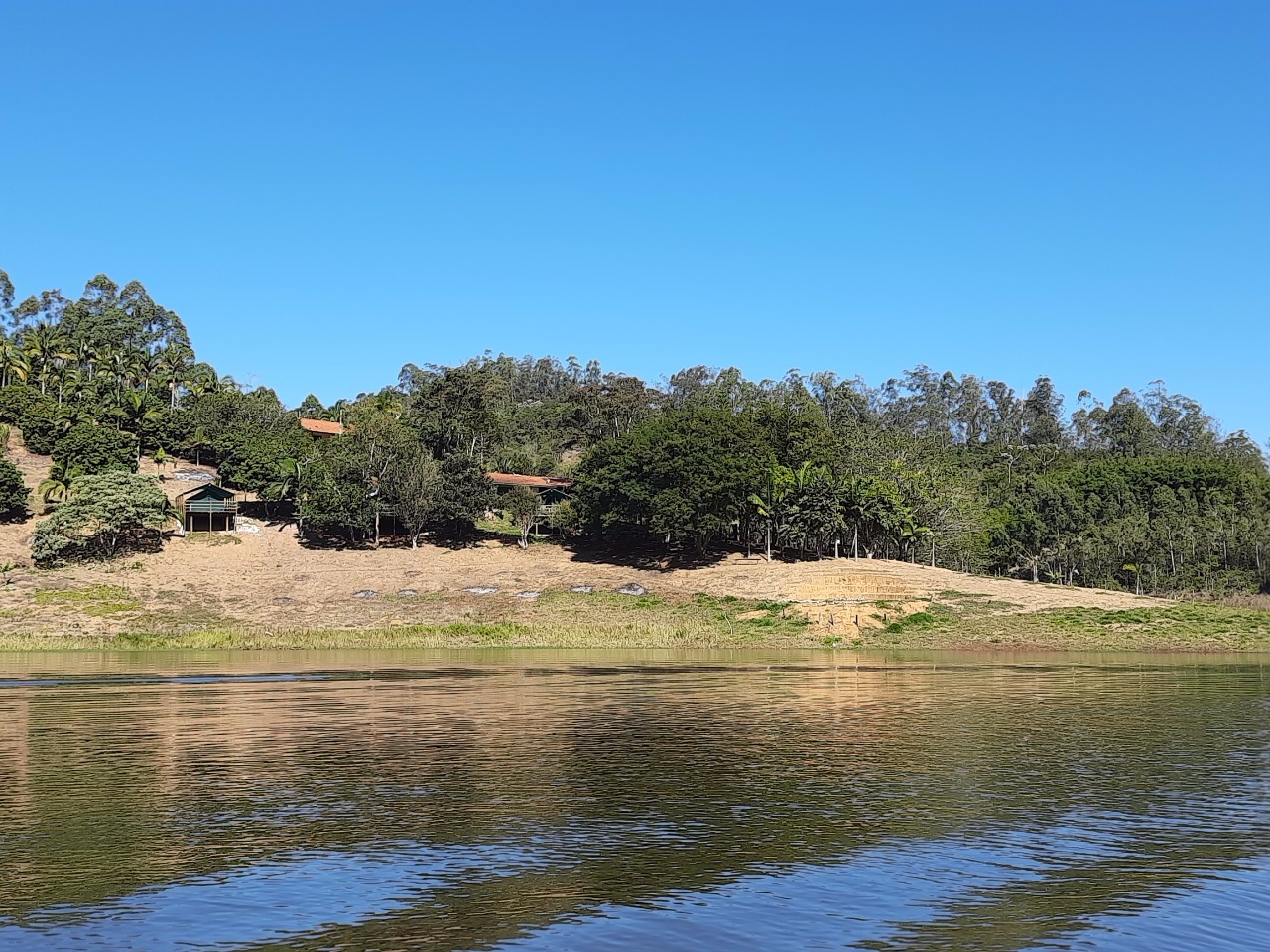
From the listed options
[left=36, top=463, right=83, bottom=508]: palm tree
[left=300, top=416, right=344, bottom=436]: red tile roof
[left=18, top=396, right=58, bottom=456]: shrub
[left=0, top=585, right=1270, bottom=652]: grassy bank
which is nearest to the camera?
[left=0, top=585, right=1270, bottom=652]: grassy bank

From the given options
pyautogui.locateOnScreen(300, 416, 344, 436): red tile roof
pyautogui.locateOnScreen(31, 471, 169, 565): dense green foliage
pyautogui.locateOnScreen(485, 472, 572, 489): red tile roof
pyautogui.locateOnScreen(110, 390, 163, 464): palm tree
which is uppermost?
pyautogui.locateOnScreen(300, 416, 344, 436): red tile roof

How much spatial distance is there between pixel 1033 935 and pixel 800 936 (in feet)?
9.48

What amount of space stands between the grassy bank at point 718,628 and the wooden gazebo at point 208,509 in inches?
1006

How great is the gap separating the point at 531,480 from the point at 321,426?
158ft

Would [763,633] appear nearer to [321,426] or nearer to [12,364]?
[321,426]

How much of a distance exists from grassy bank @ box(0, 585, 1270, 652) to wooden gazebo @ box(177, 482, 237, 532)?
25.6 m

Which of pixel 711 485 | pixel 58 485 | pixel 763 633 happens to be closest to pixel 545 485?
pixel 711 485

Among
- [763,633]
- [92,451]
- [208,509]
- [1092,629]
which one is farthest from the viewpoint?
[92,451]

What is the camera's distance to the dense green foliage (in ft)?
325

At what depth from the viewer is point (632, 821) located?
2150 cm

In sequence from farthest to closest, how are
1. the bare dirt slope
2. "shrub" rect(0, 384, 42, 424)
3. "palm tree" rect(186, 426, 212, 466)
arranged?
"shrub" rect(0, 384, 42, 424) → "palm tree" rect(186, 426, 212, 466) → the bare dirt slope

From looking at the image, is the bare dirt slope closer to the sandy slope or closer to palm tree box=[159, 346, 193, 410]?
the sandy slope

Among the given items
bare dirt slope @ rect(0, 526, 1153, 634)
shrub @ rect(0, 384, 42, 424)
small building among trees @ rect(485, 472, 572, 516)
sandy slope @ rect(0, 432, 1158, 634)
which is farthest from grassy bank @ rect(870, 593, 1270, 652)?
shrub @ rect(0, 384, 42, 424)

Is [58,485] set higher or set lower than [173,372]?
lower
